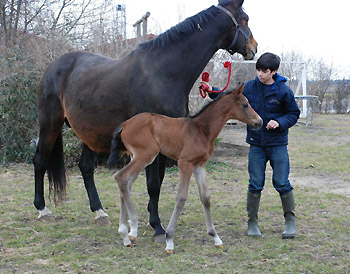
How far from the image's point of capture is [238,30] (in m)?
4.05

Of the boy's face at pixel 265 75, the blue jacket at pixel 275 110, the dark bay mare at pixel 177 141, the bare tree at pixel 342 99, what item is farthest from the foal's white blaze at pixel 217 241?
the bare tree at pixel 342 99

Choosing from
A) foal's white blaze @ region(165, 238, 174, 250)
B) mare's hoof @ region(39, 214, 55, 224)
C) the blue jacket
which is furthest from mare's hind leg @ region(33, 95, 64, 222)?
the blue jacket

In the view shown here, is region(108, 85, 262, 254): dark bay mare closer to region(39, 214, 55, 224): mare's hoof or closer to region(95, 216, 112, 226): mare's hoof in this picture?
region(95, 216, 112, 226): mare's hoof

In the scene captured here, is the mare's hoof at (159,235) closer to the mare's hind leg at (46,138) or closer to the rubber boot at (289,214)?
the rubber boot at (289,214)

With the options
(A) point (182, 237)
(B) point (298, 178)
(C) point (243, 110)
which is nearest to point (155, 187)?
(A) point (182, 237)

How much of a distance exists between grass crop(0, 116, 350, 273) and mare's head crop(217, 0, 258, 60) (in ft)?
6.25

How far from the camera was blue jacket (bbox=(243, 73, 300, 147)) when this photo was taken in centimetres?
408

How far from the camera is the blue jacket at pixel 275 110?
13.4ft

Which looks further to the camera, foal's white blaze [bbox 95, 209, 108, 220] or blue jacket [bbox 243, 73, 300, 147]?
foal's white blaze [bbox 95, 209, 108, 220]

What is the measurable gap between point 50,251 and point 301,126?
1355 centimetres

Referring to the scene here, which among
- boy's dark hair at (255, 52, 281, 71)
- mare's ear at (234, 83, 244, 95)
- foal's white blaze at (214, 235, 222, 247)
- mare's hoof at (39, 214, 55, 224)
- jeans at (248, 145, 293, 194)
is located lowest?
mare's hoof at (39, 214, 55, 224)

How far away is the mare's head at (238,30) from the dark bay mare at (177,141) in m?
0.66

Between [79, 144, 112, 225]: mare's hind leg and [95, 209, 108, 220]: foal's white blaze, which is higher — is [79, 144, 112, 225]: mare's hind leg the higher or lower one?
the higher one

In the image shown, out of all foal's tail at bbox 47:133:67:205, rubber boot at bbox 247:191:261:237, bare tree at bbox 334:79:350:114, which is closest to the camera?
rubber boot at bbox 247:191:261:237
